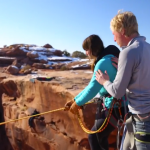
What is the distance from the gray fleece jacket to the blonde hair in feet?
0.26

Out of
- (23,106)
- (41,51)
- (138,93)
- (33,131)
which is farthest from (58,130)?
(41,51)

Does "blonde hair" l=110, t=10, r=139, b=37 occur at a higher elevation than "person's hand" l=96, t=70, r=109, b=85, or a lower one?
higher

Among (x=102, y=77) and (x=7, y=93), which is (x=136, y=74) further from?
(x=7, y=93)

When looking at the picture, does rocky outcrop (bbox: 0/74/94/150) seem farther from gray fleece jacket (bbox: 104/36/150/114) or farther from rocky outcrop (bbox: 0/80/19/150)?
gray fleece jacket (bbox: 104/36/150/114)

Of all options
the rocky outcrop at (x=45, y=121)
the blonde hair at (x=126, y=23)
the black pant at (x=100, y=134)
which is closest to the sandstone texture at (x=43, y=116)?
the rocky outcrop at (x=45, y=121)

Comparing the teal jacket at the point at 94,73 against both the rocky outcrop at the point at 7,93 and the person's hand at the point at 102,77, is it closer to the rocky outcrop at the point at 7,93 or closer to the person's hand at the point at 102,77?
A: the person's hand at the point at 102,77

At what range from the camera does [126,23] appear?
1.63 m

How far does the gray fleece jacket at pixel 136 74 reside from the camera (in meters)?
1.53

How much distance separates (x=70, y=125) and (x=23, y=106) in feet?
8.75

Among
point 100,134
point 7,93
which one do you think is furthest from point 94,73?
point 7,93

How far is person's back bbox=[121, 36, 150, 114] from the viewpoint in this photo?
154 cm

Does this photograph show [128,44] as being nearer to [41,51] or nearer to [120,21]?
[120,21]

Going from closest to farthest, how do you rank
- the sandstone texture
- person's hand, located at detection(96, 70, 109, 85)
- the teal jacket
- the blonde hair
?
the blonde hair, person's hand, located at detection(96, 70, 109, 85), the teal jacket, the sandstone texture

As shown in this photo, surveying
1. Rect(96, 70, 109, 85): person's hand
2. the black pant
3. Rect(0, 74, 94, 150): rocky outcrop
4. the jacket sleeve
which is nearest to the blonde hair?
the jacket sleeve
